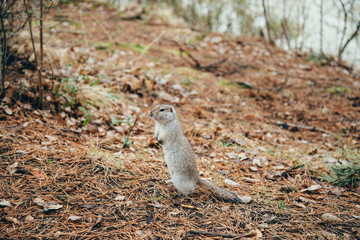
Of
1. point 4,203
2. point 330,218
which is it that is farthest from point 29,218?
point 330,218

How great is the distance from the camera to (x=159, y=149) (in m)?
4.01

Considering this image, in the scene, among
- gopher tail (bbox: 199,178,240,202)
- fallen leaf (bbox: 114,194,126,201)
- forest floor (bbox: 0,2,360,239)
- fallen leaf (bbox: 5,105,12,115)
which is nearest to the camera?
forest floor (bbox: 0,2,360,239)

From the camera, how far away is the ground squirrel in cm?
267

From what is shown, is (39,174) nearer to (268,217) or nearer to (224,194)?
(224,194)

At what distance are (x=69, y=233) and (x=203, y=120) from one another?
381cm

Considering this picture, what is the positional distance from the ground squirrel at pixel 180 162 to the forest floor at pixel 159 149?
144 millimetres

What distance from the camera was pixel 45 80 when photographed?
430 centimetres

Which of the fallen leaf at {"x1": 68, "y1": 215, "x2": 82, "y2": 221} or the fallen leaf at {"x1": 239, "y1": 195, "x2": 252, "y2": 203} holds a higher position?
the fallen leaf at {"x1": 68, "y1": 215, "x2": 82, "y2": 221}

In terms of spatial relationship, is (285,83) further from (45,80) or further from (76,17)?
(76,17)

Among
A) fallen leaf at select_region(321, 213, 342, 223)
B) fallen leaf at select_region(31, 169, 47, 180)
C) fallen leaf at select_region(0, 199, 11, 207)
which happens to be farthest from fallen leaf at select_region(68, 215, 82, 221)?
fallen leaf at select_region(321, 213, 342, 223)

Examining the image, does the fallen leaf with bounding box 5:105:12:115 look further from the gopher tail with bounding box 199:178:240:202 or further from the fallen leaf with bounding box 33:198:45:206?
the gopher tail with bounding box 199:178:240:202

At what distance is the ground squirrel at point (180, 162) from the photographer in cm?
267

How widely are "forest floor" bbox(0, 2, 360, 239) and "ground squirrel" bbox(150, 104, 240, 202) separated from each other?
14 centimetres

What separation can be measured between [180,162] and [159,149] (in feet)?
4.35
